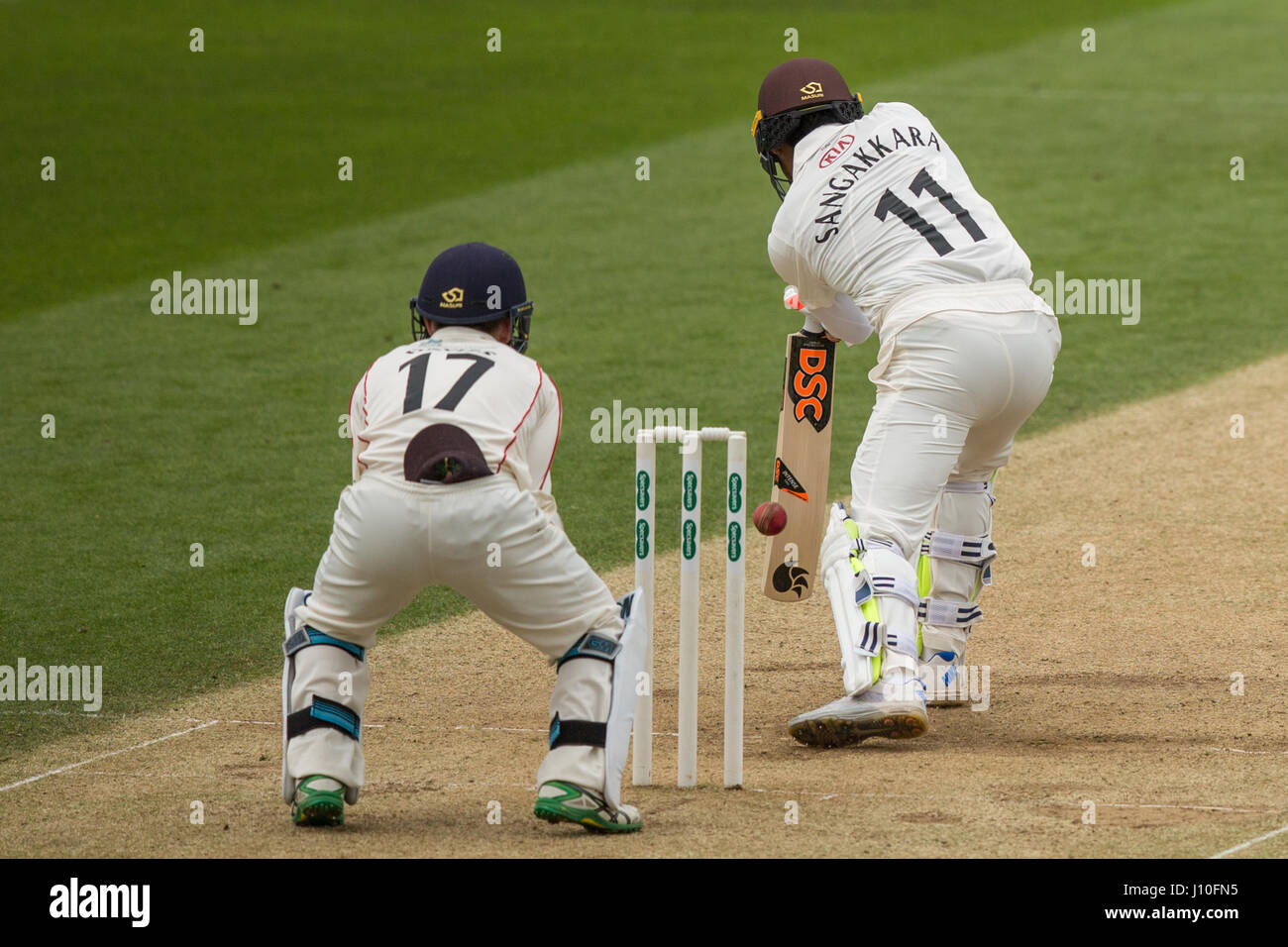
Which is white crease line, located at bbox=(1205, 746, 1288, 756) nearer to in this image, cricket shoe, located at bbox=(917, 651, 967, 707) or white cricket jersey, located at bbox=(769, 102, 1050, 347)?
cricket shoe, located at bbox=(917, 651, 967, 707)

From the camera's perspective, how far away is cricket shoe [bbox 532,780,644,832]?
489cm

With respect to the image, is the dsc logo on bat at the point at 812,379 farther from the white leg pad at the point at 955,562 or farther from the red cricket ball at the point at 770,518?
the red cricket ball at the point at 770,518

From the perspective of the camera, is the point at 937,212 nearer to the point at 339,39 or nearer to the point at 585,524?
the point at 585,524

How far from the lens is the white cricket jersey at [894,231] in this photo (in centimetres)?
577

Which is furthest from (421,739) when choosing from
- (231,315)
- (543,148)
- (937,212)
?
(543,148)

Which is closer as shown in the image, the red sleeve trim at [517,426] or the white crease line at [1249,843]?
the white crease line at [1249,843]

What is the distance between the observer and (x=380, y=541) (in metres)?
4.82

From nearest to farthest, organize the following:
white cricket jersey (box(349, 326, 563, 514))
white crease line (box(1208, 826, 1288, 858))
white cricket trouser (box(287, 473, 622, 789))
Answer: white crease line (box(1208, 826, 1288, 858)), white cricket trouser (box(287, 473, 622, 789)), white cricket jersey (box(349, 326, 563, 514))

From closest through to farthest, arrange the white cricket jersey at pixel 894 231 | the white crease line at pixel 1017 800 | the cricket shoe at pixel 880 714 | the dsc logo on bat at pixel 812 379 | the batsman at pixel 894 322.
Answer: the white crease line at pixel 1017 800, the cricket shoe at pixel 880 714, the batsman at pixel 894 322, the white cricket jersey at pixel 894 231, the dsc logo on bat at pixel 812 379

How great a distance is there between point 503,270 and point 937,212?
4.95ft

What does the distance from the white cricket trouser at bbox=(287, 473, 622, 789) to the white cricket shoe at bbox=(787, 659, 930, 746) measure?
973mm

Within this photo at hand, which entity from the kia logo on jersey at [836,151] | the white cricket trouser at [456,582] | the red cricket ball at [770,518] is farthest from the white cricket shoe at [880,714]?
the kia logo on jersey at [836,151]

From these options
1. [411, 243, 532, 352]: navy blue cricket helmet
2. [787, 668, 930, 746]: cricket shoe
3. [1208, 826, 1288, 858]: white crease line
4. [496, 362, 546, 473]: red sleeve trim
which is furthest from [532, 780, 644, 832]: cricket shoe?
[1208, 826, 1288, 858]: white crease line

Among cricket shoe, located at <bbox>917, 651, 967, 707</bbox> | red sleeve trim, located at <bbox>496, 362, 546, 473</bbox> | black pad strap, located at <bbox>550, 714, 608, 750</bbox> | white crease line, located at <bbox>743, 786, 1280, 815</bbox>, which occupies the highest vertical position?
red sleeve trim, located at <bbox>496, 362, 546, 473</bbox>
